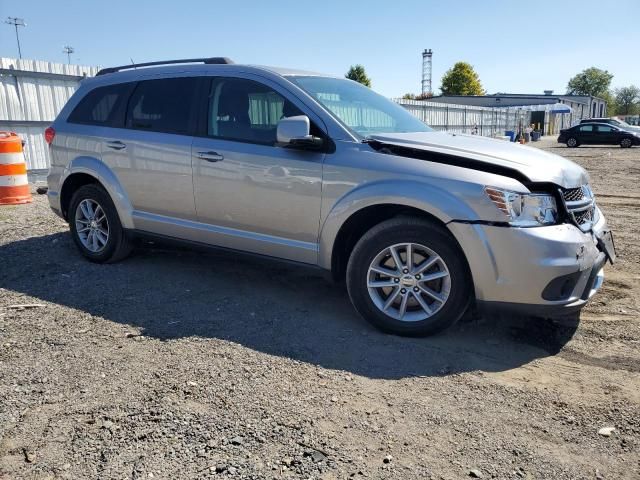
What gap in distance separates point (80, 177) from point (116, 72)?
3.76ft

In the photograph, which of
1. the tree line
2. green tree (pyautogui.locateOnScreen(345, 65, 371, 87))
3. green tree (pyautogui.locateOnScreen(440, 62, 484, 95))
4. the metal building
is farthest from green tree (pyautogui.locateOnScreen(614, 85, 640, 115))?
the metal building

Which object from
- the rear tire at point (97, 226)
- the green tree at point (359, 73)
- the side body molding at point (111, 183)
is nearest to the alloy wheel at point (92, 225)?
the rear tire at point (97, 226)

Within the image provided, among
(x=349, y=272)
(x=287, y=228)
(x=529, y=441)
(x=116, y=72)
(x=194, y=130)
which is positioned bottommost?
(x=529, y=441)

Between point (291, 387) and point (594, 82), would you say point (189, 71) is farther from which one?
point (594, 82)

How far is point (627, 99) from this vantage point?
419 ft

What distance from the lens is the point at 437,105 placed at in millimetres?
27734

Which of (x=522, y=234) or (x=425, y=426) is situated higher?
(x=522, y=234)

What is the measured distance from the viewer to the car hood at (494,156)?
3463 mm

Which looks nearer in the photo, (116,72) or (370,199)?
(370,199)

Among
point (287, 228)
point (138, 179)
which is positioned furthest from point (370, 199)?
point (138, 179)

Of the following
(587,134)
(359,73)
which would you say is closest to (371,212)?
(587,134)

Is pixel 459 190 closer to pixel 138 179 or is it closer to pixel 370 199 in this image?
pixel 370 199

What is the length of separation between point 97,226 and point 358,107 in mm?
2923

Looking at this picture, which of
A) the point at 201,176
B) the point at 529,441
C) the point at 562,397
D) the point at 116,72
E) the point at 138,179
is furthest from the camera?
the point at 116,72
